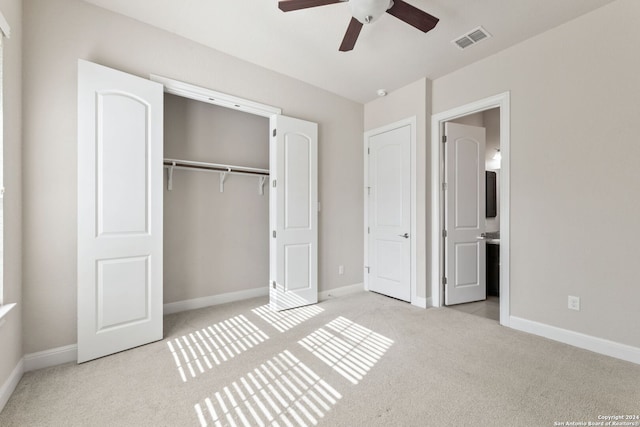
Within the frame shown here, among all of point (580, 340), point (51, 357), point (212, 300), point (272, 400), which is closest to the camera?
point (272, 400)

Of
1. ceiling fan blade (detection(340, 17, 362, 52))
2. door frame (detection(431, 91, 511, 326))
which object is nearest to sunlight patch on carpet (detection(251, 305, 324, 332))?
door frame (detection(431, 91, 511, 326))

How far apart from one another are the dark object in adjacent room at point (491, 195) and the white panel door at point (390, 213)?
6.20 feet

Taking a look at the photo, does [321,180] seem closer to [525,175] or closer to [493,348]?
[525,175]

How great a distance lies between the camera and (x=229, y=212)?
372 cm

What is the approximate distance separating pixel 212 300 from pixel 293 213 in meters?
1.51

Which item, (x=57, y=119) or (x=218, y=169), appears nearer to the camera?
(x=57, y=119)

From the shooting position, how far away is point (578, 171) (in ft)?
8.05

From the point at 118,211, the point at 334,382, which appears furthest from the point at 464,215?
the point at 118,211

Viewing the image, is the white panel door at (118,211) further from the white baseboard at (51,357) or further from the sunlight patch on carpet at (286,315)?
the sunlight patch on carpet at (286,315)

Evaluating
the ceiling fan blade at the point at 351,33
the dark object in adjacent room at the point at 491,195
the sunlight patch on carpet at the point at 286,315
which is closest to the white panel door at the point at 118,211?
the sunlight patch on carpet at the point at 286,315

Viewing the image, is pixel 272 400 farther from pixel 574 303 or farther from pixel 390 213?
pixel 390 213

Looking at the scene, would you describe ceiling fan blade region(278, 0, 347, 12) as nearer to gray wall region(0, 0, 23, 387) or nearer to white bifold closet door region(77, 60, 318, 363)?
white bifold closet door region(77, 60, 318, 363)

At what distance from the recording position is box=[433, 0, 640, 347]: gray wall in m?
2.21

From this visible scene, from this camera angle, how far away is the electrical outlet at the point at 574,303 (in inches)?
96.4
